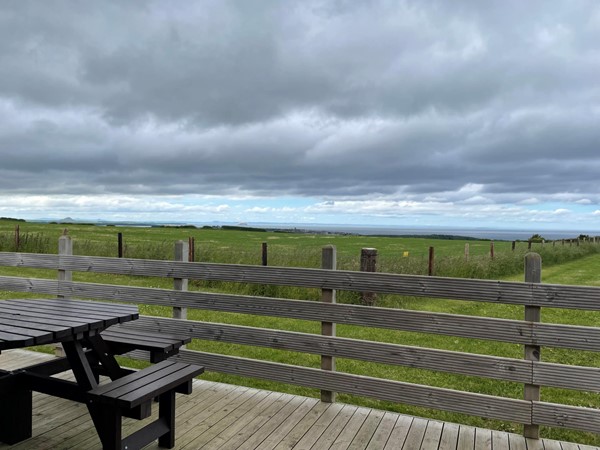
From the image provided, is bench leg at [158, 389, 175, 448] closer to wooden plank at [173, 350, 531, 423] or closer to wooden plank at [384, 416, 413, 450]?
wooden plank at [173, 350, 531, 423]

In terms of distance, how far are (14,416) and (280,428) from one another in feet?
6.72

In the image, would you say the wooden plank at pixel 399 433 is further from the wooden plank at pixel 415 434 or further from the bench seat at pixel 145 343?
the bench seat at pixel 145 343

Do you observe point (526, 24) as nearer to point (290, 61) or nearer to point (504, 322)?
point (290, 61)

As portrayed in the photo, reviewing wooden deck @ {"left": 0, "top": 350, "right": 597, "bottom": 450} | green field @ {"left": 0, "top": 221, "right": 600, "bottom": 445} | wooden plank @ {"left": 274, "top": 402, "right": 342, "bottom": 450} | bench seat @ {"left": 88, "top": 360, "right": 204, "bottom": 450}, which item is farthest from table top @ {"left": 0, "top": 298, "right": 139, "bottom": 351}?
green field @ {"left": 0, "top": 221, "right": 600, "bottom": 445}

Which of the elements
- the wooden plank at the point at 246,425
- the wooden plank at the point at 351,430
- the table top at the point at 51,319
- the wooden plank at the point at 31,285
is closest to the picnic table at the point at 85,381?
the table top at the point at 51,319

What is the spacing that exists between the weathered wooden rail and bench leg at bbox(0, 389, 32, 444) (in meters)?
1.68

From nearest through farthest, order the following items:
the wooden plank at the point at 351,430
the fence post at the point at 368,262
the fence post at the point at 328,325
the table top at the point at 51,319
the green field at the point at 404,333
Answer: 1. the table top at the point at 51,319
2. the wooden plank at the point at 351,430
3. the fence post at the point at 328,325
4. the green field at the point at 404,333
5. the fence post at the point at 368,262

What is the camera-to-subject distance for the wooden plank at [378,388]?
12.1 feet

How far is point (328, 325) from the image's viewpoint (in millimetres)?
4332

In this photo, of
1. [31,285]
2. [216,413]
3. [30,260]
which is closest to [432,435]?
[216,413]

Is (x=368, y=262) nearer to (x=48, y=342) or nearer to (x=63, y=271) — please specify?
(x=63, y=271)

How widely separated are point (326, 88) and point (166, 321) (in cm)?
1634

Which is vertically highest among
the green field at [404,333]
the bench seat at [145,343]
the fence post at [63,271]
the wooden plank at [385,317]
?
the fence post at [63,271]

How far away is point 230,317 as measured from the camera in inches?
366
